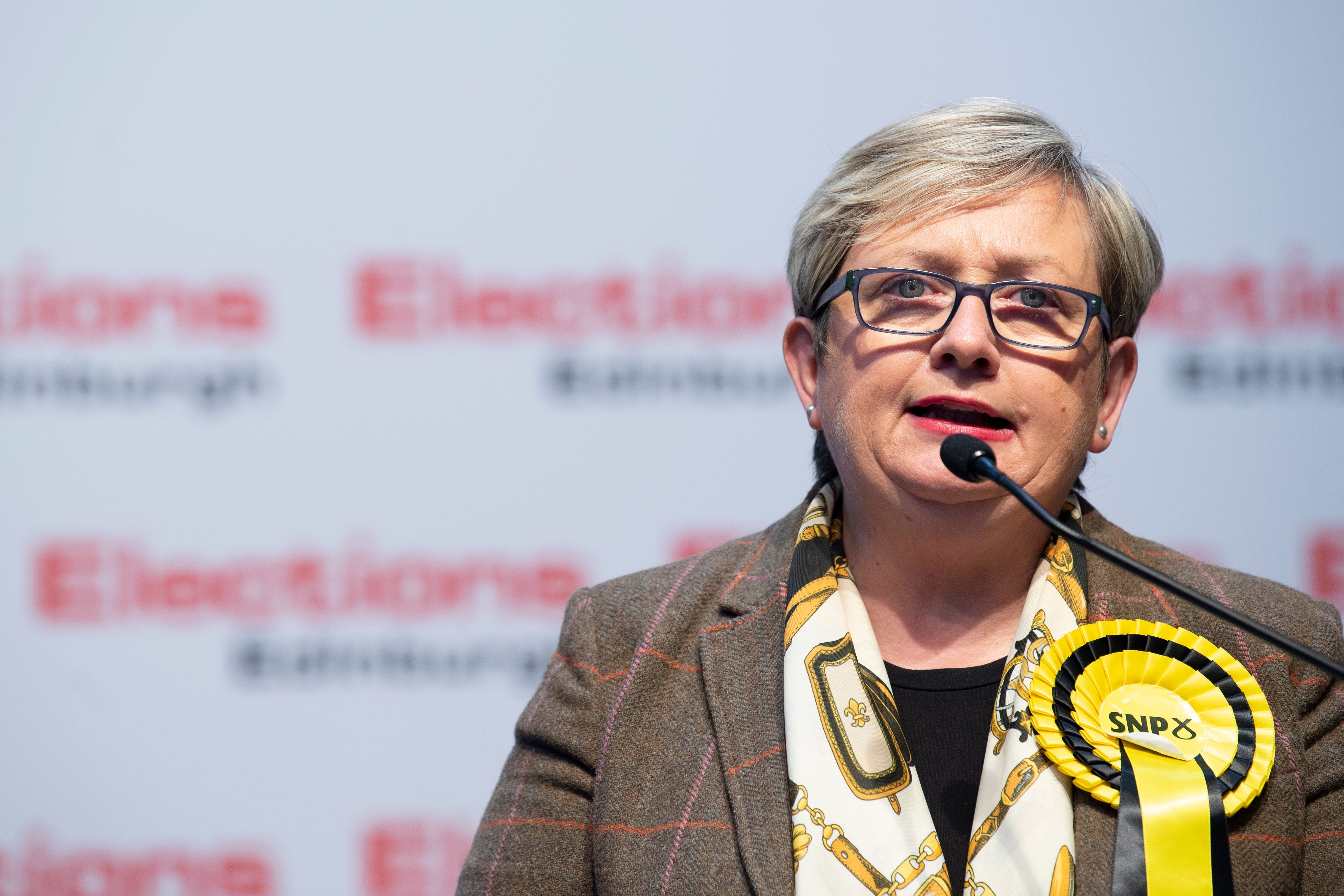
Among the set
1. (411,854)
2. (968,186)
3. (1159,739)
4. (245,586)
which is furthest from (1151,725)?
(245,586)

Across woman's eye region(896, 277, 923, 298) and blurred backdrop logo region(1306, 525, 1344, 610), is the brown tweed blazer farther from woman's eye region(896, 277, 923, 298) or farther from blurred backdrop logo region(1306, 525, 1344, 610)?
blurred backdrop logo region(1306, 525, 1344, 610)

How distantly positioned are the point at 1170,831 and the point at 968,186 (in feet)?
2.42

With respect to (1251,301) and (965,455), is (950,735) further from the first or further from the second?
(1251,301)

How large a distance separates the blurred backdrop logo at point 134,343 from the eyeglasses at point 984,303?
56.6 inches

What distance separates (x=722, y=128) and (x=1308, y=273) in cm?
125

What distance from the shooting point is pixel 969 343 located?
3.97 feet

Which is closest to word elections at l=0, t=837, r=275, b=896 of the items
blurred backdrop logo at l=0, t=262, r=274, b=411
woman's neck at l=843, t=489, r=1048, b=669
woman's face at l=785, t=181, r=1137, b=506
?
blurred backdrop logo at l=0, t=262, r=274, b=411

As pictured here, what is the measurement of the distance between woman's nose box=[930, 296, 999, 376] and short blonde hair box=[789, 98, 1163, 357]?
0.42ft

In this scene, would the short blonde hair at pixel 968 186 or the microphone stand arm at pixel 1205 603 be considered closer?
the microphone stand arm at pixel 1205 603

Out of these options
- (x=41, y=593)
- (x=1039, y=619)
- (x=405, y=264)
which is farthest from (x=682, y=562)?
(x=41, y=593)

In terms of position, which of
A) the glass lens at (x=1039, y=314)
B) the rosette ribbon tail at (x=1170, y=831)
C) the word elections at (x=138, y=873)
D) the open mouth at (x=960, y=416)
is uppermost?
the glass lens at (x=1039, y=314)

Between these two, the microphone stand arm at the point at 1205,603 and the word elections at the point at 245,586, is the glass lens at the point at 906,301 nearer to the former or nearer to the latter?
the microphone stand arm at the point at 1205,603

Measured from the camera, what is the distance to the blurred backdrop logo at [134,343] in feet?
7.36

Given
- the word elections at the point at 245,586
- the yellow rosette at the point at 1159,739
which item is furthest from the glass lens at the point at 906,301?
the word elections at the point at 245,586
